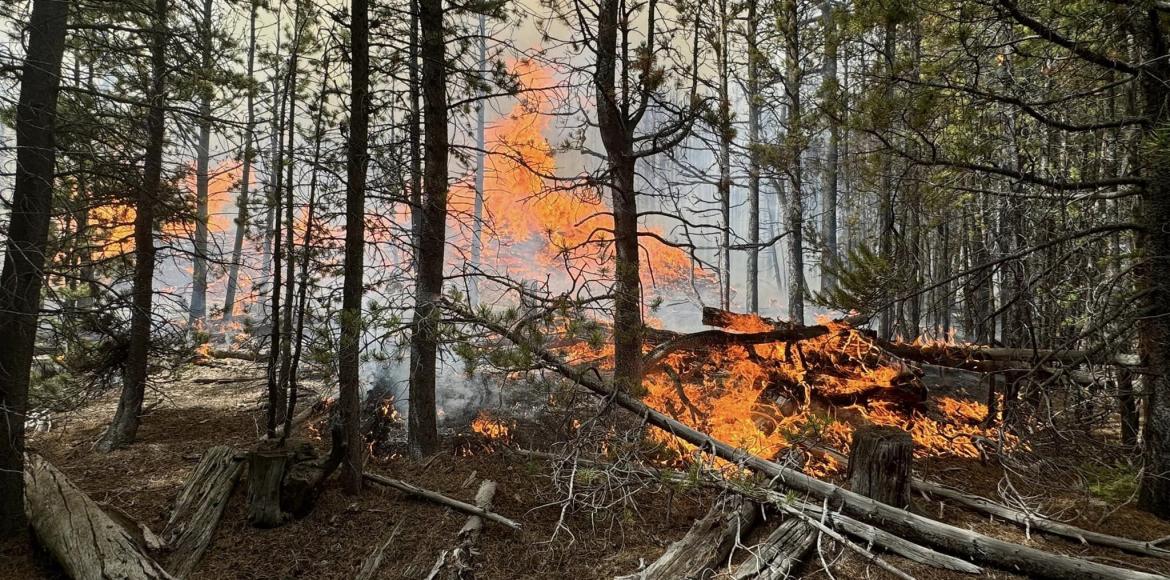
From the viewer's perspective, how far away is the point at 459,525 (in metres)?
5.52

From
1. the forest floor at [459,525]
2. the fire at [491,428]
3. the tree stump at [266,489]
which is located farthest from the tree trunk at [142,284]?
the fire at [491,428]

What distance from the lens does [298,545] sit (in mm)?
5098

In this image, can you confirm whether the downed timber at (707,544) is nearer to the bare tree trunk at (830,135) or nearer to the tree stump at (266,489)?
the tree stump at (266,489)

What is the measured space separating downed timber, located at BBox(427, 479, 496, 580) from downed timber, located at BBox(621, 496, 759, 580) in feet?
4.64

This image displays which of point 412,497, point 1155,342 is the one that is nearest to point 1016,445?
point 1155,342

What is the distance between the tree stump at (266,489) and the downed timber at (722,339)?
5.28 meters

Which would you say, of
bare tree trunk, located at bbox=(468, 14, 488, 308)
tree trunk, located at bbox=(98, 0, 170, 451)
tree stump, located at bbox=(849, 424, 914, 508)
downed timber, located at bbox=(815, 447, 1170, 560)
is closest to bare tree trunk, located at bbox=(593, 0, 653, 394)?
bare tree trunk, located at bbox=(468, 14, 488, 308)

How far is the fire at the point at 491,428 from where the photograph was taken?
26.0ft

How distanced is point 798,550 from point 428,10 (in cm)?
694

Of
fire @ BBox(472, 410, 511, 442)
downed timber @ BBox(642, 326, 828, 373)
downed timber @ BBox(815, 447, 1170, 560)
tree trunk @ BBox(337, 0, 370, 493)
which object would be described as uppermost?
tree trunk @ BBox(337, 0, 370, 493)

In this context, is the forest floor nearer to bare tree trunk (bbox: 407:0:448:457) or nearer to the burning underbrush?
the burning underbrush

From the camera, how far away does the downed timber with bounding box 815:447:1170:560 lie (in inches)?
179

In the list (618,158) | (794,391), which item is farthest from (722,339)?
(618,158)

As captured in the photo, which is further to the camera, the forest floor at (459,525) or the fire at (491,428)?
the fire at (491,428)
